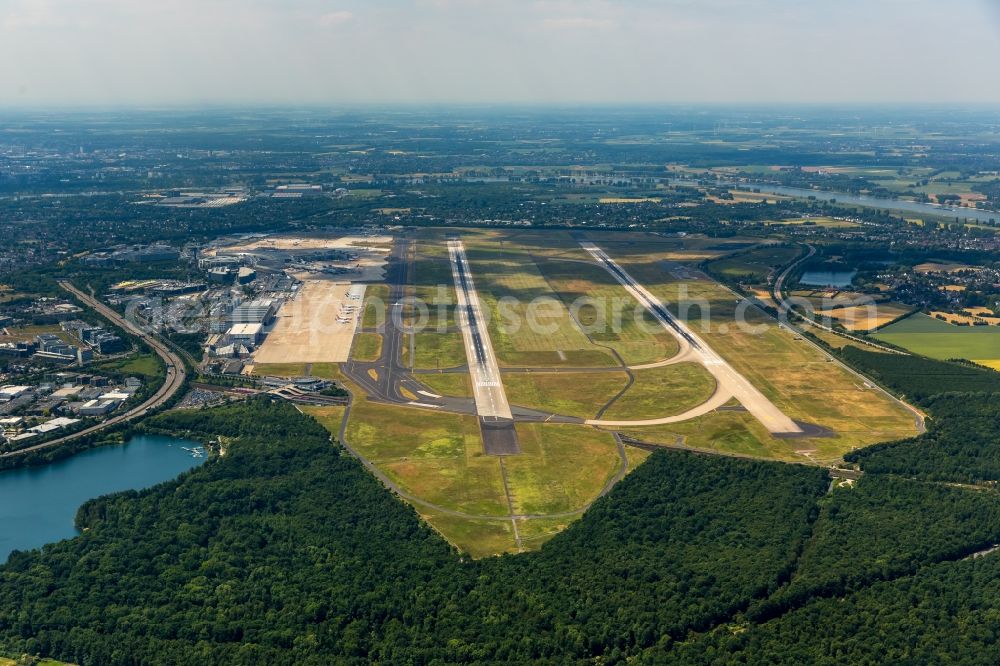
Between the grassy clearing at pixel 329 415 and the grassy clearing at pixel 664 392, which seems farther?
the grassy clearing at pixel 664 392

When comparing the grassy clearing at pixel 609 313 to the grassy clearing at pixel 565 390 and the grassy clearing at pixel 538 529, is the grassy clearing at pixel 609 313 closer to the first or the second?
the grassy clearing at pixel 565 390

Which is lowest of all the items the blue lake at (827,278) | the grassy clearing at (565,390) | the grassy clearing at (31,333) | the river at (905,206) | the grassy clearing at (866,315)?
the grassy clearing at (565,390)

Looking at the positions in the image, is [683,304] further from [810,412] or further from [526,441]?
[526,441]

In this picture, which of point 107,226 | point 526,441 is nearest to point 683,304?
point 526,441

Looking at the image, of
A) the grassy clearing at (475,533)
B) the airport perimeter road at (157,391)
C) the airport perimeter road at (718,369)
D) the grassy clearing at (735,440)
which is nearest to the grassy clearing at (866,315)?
the airport perimeter road at (718,369)

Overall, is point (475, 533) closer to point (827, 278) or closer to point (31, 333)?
point (31, 333)

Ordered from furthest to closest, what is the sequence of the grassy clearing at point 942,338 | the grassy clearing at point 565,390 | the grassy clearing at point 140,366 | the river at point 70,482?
the grassy clearing at point 942,338
the grassy clearing at point 140,366
the grassy clearing at point 565,390
the river at point 70,482

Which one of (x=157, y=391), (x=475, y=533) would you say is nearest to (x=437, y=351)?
(x=157, y=391)

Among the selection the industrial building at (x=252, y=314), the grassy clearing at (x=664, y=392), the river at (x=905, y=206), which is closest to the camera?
the grassy clearing at (x=664, y=392)
